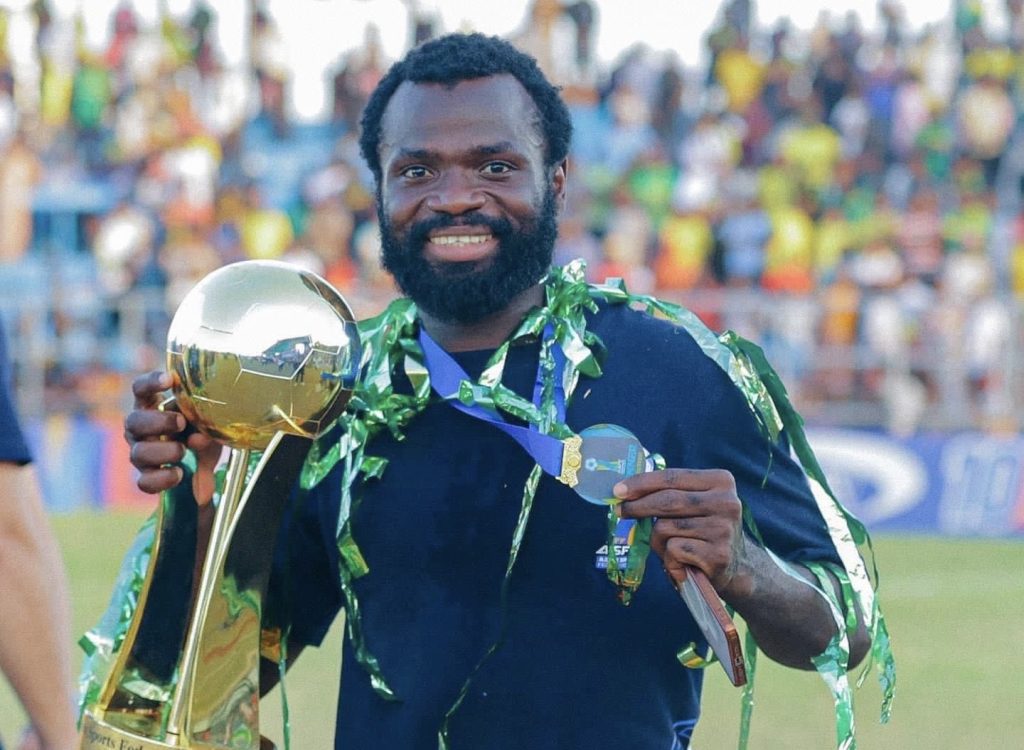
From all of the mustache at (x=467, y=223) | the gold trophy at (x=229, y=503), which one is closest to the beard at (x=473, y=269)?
the mustache at (x=467, y=223)

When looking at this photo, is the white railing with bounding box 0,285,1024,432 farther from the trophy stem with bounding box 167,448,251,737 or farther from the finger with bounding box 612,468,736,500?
the finger with bounding box 612,468,736,500

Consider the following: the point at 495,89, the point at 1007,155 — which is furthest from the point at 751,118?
the point at 495,89

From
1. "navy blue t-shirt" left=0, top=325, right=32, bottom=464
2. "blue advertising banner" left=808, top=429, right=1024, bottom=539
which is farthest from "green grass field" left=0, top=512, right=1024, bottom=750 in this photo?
"navy blue t-shirt" left=0, top=325, right=32, bottom=464

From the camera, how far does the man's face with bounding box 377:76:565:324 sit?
2773 millimetres

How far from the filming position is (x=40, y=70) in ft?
58.9

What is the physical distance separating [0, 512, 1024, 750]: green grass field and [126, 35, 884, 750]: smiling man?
4142 mm

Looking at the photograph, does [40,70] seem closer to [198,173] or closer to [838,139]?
[198,173]

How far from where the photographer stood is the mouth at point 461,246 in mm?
2771

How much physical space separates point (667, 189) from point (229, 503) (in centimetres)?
1340

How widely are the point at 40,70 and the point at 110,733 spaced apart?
1643cm

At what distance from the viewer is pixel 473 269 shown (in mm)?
2770

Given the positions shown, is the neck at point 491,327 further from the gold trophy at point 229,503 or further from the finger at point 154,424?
the finger at point 154,424

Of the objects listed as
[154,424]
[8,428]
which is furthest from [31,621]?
[154,424]

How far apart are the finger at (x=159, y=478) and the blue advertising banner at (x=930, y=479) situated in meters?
11.1
